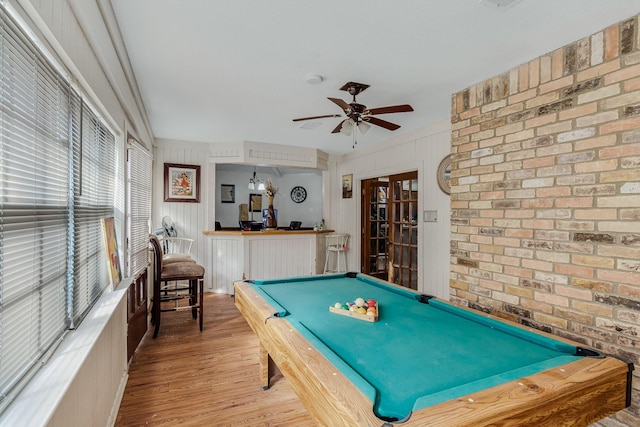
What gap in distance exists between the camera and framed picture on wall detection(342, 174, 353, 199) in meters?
5.85

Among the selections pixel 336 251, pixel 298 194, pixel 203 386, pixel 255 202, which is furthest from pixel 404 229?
pixel 255 202

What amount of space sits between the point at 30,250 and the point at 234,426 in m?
1.53

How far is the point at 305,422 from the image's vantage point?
2.00m

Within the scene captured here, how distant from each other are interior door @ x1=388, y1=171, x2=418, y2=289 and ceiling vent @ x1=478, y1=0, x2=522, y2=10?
9.89ft

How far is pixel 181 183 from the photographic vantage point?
5.05 metres

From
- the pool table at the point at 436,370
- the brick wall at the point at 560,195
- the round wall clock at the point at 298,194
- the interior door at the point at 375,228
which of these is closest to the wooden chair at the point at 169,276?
the pool table at the point at 436,370

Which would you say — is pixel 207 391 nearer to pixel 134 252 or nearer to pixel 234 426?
pixel 234 426

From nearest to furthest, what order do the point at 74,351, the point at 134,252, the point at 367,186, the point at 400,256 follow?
1. the point at 74,351
2. the point at 134,252
3. the point at 400,256
4. the point at 367,186

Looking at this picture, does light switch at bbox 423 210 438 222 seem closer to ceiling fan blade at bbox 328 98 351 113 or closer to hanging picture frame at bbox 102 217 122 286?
ceiling fan blade at bbox 328 98 351 113

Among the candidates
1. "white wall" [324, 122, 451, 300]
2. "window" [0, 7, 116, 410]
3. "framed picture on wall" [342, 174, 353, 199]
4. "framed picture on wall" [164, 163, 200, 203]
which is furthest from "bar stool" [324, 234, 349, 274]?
"window" [0, 7, 116, 410]

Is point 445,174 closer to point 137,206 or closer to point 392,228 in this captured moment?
point 392,228

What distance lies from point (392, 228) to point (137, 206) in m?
3.61

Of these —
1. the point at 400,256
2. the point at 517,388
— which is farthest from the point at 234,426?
the point at 400,256

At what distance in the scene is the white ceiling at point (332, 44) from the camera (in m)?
1.76
